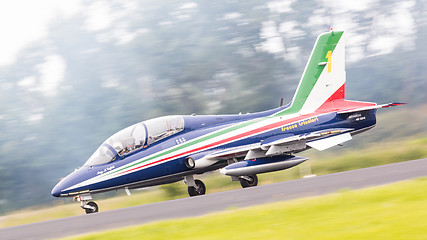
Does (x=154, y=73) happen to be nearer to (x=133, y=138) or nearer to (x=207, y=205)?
(x=133, y=138)

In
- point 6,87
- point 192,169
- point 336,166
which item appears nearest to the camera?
point 192,169

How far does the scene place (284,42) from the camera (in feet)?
120

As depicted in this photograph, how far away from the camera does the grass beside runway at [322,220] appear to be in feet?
20.5

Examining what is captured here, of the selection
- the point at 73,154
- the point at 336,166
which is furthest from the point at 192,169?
the point at 73,154

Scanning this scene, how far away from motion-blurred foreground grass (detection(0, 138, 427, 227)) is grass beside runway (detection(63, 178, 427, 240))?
35.0 feet

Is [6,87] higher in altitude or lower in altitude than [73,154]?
higher

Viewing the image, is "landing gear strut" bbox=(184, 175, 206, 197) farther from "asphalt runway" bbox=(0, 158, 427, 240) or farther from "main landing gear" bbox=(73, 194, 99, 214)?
"asphalt runway" bbox=(0, 158, 427, 240)

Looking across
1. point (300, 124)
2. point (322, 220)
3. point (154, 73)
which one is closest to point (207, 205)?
point (322, 220)

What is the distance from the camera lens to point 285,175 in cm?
2202

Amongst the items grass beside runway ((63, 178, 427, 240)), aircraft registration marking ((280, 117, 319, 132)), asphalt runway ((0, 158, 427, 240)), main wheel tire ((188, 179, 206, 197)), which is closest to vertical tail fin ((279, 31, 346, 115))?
aircraft registration marking ((280, 117, 319, 132))

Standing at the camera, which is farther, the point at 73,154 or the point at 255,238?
the point at 73,154

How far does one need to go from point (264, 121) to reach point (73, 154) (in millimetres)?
18930

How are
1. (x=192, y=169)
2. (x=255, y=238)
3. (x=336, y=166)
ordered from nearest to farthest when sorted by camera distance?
(x=255, y=238) → (x=192, y=169) → (x=336, y=166)

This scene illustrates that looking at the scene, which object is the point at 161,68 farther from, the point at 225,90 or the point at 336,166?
the point at 336,166
